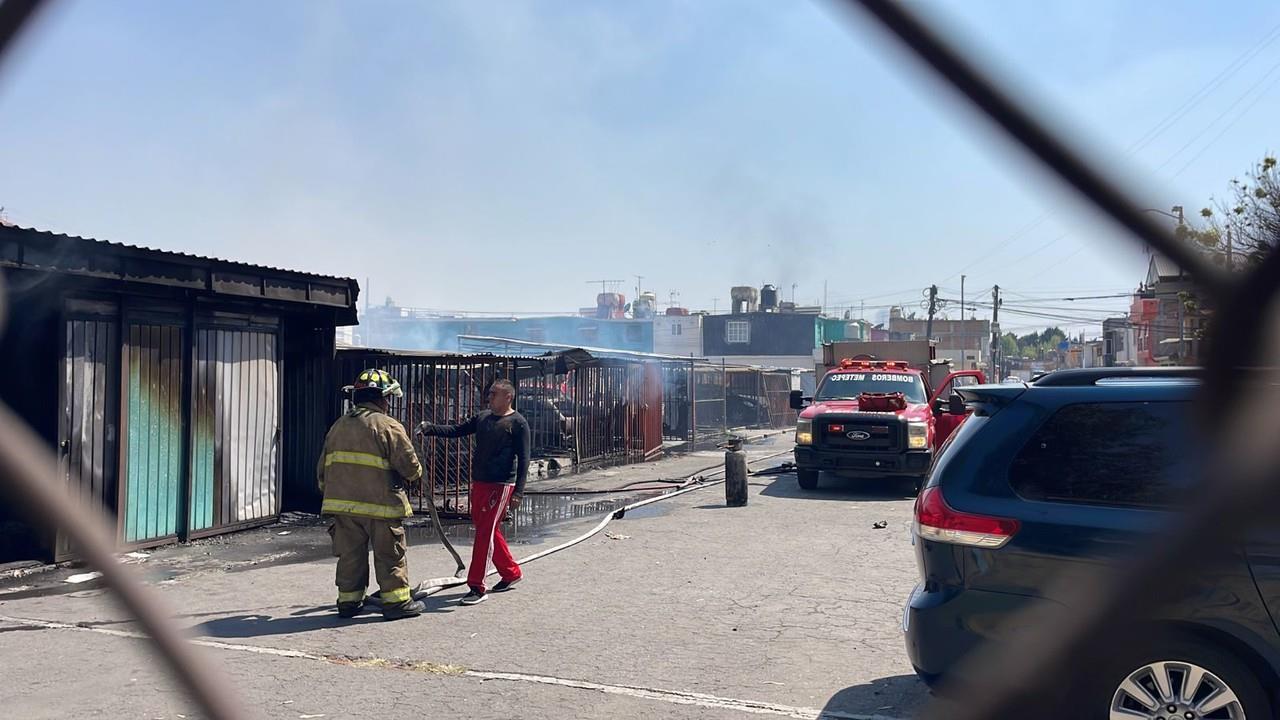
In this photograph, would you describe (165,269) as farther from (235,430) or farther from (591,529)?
(591,529)

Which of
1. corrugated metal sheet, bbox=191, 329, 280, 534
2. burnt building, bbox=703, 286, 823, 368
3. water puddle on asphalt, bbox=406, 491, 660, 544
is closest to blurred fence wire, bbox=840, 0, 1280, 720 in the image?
water puddle on asphalt, bbox=406, 491, 660, 544

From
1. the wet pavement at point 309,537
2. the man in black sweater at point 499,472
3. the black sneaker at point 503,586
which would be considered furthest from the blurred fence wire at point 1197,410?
the wet pavement at point 309,537

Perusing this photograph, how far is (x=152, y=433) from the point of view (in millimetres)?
10273

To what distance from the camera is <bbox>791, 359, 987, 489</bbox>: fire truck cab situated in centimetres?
1452

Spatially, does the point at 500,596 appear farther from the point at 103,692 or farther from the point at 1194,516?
the point at 1194,516

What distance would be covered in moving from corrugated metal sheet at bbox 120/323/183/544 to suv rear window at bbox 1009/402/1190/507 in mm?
8843

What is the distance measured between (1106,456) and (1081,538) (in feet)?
1.42

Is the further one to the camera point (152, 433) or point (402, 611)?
point (152, 433)

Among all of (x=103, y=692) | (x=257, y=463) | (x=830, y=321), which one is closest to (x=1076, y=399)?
(x=103, y=692)

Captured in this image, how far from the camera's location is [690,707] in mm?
5344

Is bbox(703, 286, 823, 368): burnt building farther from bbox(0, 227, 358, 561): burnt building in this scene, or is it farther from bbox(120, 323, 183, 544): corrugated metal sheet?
bbox(120, 323, 183, 544): corrugated metal sheet

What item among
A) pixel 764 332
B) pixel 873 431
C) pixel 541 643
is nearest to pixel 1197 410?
pixel 541 643

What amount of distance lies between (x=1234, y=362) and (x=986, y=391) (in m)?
4.20

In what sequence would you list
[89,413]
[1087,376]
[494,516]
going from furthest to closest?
1. [89,413]
2. [494,516]
3. [1087,376]
